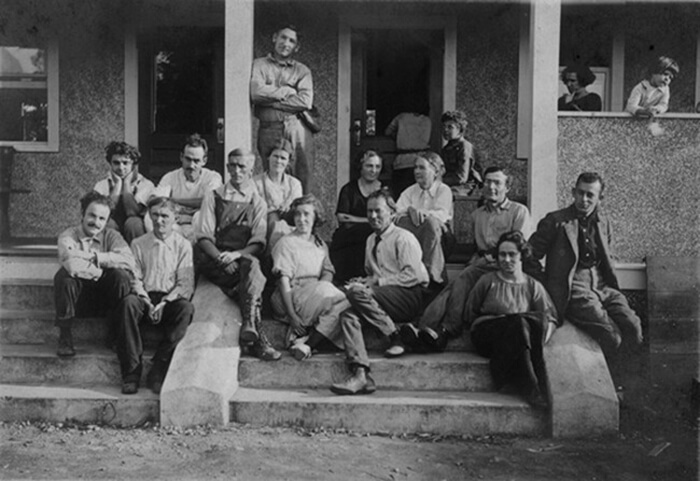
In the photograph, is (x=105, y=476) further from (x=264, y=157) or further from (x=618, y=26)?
(x=618, y=26)

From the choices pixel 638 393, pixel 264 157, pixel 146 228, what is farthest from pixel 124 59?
pixel 638 393

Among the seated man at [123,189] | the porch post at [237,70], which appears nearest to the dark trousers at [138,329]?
the seated man at [123,189]

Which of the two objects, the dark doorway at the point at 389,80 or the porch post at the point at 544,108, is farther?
the dark doorway at the point at 389,80

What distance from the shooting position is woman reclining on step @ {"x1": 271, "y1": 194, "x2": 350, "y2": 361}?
5.91 metres

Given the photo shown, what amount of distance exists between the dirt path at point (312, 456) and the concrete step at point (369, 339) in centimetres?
93

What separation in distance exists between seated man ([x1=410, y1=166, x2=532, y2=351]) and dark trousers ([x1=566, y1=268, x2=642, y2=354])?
0.59 meters

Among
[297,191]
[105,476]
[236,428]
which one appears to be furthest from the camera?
[297,191]

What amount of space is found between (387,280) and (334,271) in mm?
429

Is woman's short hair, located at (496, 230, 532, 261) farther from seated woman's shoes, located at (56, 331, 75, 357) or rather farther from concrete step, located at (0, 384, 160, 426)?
seated woman's shoes, located at (56, 331, 75, 357)

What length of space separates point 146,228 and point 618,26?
595cm

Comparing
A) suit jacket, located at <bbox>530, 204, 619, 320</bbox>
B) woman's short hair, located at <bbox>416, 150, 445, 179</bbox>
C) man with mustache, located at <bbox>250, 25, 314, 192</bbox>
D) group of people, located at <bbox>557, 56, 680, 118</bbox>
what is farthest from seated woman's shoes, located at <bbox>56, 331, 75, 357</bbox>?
group of people, located at <bbox>557, 56, 680, 118</bbox>

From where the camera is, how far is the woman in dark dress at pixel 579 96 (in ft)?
28.6

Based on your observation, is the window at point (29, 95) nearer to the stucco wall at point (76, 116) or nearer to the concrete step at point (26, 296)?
the stucco wall at point (76, 116)

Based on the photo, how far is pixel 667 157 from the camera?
286 inches
